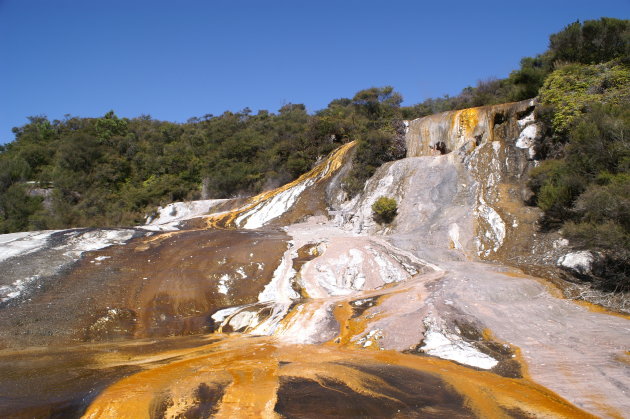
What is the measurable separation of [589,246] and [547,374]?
5841 mm

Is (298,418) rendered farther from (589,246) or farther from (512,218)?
(512,218)

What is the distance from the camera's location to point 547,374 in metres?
6.23

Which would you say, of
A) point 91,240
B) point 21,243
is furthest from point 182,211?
point 21,243

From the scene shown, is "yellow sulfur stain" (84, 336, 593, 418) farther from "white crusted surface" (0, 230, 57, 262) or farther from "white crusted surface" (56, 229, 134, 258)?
"white crusted surface" (0, 230, 57, 262)

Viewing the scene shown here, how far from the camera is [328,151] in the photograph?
28375 millimetres

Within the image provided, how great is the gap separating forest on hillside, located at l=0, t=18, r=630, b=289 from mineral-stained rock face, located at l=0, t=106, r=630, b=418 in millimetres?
1902

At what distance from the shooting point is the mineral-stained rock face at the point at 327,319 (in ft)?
17.9

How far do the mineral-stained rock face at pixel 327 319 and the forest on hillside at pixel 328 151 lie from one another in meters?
1.90

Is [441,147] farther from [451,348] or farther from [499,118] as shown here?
[451,348]

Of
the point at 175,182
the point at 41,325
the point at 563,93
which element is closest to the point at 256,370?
the point at 41,325

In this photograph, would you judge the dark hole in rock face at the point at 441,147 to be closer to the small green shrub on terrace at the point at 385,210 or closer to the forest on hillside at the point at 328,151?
the forest on hillside at the point at 328,151

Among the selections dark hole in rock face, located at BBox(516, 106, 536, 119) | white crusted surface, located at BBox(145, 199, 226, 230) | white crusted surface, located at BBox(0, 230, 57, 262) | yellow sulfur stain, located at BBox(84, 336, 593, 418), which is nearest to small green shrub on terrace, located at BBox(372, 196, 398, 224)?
dark hole in rock face, located at BBox(516, 106, 536, 119)

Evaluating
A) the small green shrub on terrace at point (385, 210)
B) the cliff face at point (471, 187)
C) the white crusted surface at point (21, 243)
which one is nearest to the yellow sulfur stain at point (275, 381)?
the cliff face at point (471, 187)

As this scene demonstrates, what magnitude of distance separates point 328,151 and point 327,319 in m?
20.3
